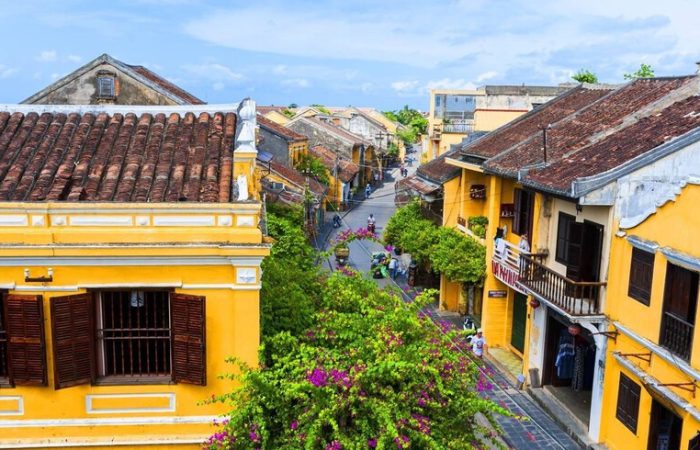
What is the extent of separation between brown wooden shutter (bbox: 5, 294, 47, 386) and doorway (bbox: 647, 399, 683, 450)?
12.8 m

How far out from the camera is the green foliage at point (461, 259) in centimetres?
A: 2425

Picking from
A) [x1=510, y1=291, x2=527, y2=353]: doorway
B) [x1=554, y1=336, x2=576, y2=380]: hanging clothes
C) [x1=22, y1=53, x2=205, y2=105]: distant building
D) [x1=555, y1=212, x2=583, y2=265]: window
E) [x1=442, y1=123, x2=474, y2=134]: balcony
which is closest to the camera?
[x1=555, y1=212, x2=583, y2=265]: window

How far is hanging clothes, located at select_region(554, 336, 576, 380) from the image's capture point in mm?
19469

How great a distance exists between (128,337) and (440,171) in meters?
21.9

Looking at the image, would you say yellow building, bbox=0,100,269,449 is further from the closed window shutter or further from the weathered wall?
the weathered wall

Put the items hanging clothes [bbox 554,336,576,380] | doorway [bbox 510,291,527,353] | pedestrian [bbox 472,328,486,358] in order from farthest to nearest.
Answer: doorway [bbox 510,291,527,353], pedestrian [bbox 472,328,486,358], hanging clothes [bbox 554,336,576,380]

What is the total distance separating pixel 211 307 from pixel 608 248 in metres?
10.7

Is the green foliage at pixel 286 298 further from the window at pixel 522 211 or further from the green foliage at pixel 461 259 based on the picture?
the green foliage at pixel 461 259

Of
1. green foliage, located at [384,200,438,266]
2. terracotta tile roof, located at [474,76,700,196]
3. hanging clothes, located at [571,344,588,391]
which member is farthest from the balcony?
hanging clothes, located at [571,344,588,391]

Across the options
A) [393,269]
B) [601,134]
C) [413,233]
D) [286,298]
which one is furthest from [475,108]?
[286,298]

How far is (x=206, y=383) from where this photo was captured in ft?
33.4

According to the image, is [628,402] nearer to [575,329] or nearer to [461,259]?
[575,329]

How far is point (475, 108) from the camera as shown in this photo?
153 ft

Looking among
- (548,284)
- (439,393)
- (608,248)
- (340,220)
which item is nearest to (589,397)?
(548,284)
